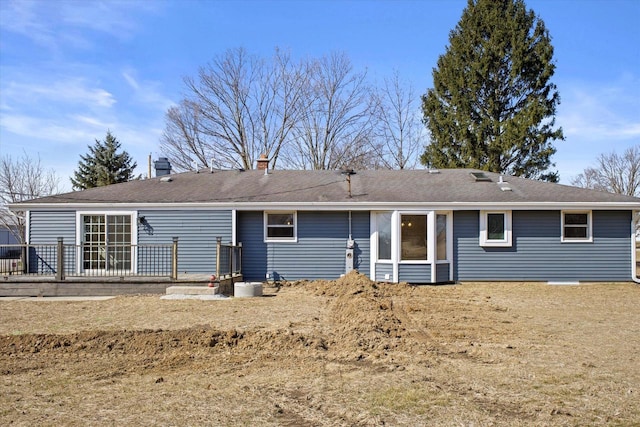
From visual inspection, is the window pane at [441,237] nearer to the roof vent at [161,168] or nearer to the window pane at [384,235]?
the window pane at [384,235]

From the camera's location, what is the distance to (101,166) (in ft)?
121

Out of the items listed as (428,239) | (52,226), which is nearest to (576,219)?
(428,239)

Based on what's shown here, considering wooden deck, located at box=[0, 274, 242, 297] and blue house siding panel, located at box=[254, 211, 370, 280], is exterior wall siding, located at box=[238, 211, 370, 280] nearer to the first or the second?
blue house siding panel, located at box=[254, 211, 370, 280]

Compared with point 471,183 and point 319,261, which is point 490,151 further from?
point 319,261

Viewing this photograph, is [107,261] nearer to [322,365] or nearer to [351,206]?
[351,206]

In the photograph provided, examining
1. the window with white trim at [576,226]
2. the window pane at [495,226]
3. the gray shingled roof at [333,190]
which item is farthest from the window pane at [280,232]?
the window with white trim at [576,226]

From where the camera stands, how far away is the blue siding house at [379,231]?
15859 millimetres

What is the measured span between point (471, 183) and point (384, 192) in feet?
10.2

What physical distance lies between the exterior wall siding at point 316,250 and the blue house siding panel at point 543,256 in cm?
289

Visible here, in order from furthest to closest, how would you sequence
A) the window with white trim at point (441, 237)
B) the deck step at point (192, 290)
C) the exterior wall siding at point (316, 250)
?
1. the exterior wall siding at point (316, 250)
2. the window with white trim at point (441, 237)
3. the deck step at point (192, 290)

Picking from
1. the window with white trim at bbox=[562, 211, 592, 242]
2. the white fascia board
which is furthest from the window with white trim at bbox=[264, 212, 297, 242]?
the window with white trim at bbox=[562, 211, 592, 242]

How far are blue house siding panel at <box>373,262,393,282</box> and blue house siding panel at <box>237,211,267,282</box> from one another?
3431 millimetres

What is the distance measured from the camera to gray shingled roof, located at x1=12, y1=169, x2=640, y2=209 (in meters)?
16.2

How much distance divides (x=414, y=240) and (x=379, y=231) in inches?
41.9
